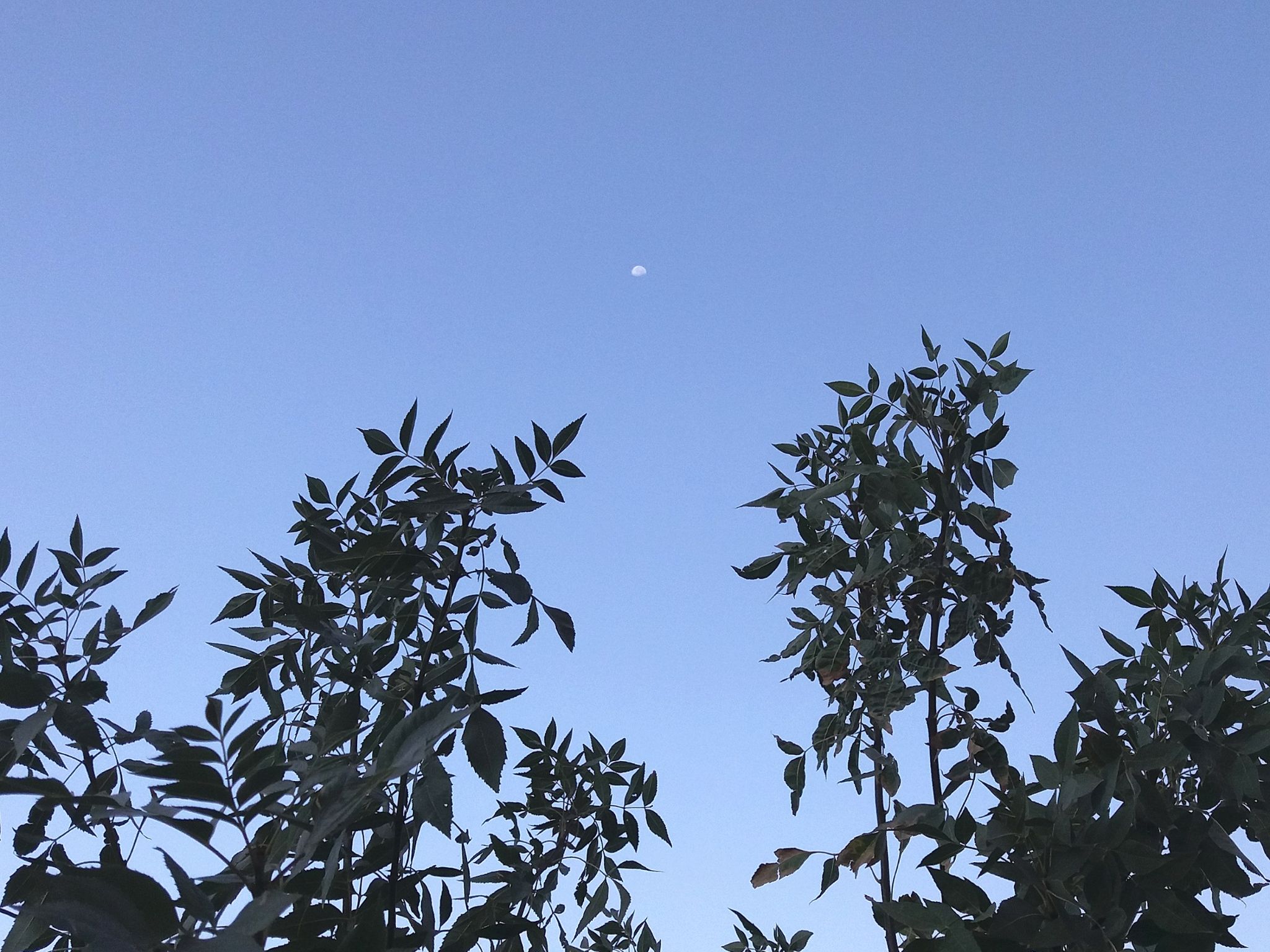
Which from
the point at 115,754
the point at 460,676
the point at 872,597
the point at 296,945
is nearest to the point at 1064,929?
the point at 460,676

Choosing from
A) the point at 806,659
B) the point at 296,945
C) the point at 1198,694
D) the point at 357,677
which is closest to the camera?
the point at 296,945

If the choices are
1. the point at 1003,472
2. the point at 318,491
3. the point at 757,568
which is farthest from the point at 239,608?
the point at 1003,472

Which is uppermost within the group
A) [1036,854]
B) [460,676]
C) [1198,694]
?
[460,676]

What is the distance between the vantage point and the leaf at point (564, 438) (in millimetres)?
2059

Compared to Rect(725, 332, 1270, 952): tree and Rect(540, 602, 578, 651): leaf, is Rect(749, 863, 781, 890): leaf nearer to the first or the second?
Rect(725, 332, 1270, 952): tree

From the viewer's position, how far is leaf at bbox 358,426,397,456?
6.60 feet

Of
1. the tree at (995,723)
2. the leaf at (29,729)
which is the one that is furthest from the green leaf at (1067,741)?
the leaf at (29,729)

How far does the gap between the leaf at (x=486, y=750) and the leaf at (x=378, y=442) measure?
55cm

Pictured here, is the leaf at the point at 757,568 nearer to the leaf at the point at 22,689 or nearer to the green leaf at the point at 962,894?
the green leaf at the point at 962,894

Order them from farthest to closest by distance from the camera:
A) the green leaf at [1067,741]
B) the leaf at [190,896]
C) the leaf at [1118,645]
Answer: the leaf at [1118,645]
the green leaf at [1067,741]
the leaf at [190,896]

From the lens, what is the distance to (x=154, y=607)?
1954 mm

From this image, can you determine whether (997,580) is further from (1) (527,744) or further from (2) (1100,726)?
(1) (527,744)

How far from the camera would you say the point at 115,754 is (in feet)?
6.29

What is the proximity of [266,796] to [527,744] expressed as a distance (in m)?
1.63
